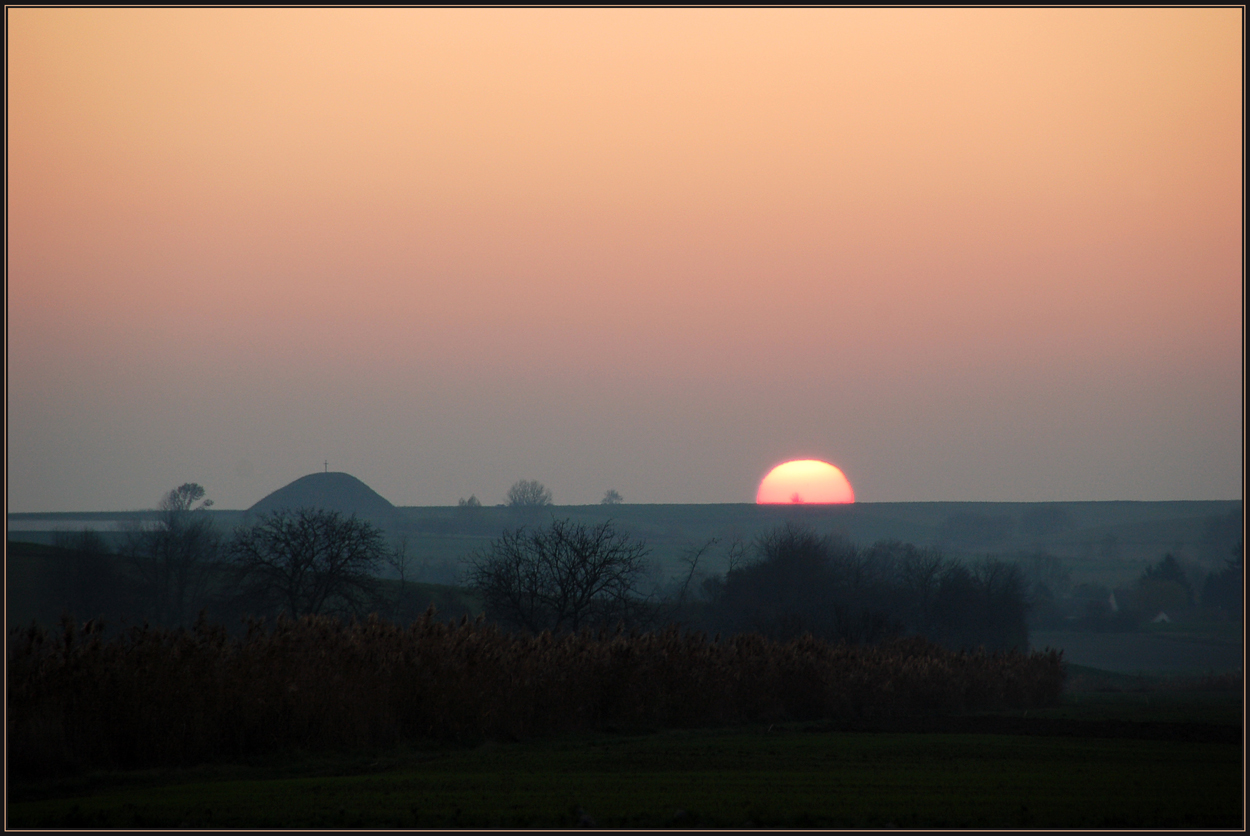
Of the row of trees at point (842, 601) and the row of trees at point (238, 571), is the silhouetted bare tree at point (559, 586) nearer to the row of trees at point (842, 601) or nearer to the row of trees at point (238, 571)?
the row of trees at point (238, 571)

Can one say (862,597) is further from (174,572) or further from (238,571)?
(174,572)

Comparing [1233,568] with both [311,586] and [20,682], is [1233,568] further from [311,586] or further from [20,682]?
[20,682]

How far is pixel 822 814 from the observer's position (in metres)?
11.7

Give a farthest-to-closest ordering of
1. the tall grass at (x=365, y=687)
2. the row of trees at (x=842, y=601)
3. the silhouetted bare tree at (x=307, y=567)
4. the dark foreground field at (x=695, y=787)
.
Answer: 1. the row of trees at (x=842, y=601)
2. the silhouetted bare tree at (x=307, y=567)
3. the tall grass at (x=365, y=687)
4. the dark foreground field at (x=695, y=787)

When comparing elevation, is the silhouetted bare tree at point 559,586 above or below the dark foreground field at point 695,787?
above

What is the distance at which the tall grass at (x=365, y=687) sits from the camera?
16.4 m

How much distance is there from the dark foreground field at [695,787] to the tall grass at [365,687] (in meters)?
0.96

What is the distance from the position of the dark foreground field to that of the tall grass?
0.96 m

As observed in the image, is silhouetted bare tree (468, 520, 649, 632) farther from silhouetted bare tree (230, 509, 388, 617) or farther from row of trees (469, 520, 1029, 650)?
row of trees (469, 520, 1029, 650)

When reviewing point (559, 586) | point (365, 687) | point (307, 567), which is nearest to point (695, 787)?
point (365, 687)

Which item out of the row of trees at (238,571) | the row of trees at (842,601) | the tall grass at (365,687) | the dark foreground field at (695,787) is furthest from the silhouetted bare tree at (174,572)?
the dark foreground field at (695,787)

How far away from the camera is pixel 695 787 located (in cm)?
1380

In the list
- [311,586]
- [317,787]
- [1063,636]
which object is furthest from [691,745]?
[1063,636]

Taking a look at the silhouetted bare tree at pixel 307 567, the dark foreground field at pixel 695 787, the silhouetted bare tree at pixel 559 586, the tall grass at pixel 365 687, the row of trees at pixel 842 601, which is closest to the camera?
the dark foreground field at pixel 695 787
